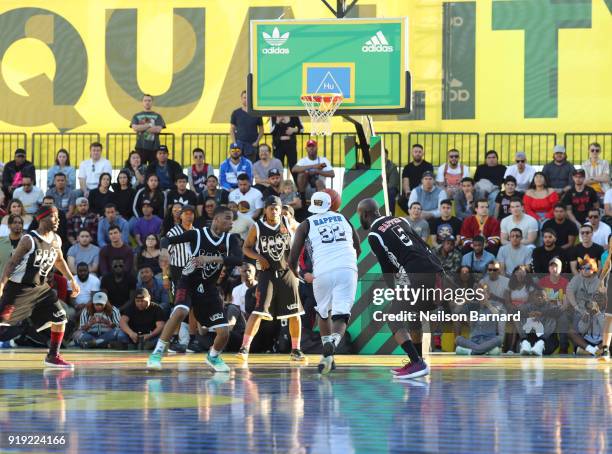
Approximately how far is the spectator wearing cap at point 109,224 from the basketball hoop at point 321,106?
15.1 ft

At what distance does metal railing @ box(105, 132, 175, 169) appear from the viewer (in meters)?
30.3

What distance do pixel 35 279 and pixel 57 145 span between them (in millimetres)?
15076

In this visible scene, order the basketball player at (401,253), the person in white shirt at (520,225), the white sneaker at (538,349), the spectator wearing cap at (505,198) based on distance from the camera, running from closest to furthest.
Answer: the basketball player at (401,253), the white sneaker at (538,349), the person in white shirt at (520,225), the spectator wearing cap at (505,198)

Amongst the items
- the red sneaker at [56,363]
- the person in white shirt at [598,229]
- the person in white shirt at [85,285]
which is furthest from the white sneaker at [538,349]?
the red sneaker at [56,363]

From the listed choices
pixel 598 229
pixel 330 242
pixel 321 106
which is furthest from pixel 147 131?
pixel 330 242

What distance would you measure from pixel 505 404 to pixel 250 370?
4906 millimetres

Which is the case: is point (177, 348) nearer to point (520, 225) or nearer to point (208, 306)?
point (208, 306)

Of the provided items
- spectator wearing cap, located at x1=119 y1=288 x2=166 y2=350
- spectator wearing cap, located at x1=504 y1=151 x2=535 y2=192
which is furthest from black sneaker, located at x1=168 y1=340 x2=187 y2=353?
spectator wearing cap, located at x1=504 y1=151 x2=535 y2=192

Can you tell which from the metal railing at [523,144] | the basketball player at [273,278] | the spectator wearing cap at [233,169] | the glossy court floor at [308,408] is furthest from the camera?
the metal railing at [523,144]

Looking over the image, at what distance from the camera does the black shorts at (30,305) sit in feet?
53.2

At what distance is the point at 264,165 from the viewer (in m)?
25.4

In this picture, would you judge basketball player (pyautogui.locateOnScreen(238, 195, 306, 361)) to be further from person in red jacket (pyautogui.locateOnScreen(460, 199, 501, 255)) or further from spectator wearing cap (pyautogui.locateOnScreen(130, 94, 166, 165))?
spectator wearing cap (pyautogui.locateOnScreen(130, 94, 166, 165))

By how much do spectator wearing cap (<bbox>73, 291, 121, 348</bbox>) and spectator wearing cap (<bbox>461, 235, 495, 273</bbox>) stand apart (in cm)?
612

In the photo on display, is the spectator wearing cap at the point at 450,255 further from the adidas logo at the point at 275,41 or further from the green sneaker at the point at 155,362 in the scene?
the green sneaker at the point at 155,362
